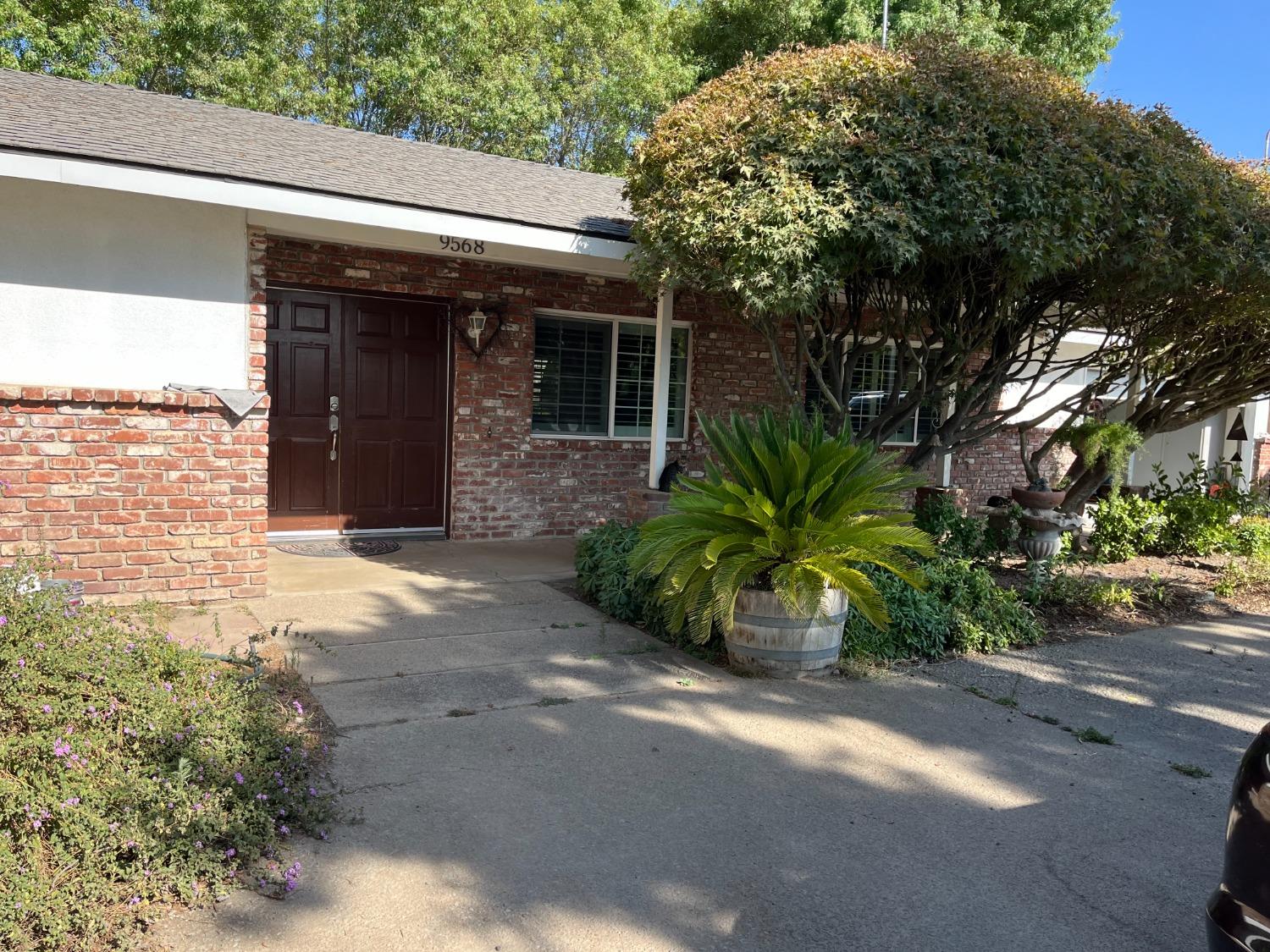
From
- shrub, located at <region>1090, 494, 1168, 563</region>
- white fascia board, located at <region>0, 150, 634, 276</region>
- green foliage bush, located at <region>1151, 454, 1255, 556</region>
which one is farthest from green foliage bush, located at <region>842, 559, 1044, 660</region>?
green foliage bush, located at <region>1151, 454, 1255, 556</region>

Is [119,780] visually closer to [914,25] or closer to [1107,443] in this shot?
→ [1107,443]

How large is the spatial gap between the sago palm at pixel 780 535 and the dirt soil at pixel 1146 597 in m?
2.16

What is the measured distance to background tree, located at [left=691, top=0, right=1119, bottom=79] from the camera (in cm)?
1677

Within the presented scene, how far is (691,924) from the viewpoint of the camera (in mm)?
2873

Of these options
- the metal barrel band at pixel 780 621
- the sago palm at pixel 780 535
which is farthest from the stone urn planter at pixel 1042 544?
the metal barrel band at pixel 780 621

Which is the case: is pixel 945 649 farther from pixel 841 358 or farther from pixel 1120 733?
pixel 841 358

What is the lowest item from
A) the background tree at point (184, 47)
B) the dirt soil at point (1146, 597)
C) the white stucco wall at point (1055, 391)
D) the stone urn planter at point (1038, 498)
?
the dirt soil at point (1146, 597)

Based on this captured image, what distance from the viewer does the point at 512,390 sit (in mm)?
9047

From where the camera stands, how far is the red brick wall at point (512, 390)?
827 cm

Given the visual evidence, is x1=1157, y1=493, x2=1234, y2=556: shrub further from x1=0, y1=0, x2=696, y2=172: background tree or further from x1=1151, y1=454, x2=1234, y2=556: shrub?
x1=0, y1=0, x2=696, y2=172: background tree

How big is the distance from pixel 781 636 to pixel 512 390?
4722mm

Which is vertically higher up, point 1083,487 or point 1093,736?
point 1083,487

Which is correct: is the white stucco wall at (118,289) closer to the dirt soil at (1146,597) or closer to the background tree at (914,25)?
the dirt soil at (1146,597)

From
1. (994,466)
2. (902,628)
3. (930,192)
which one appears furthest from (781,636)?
(994,466)
